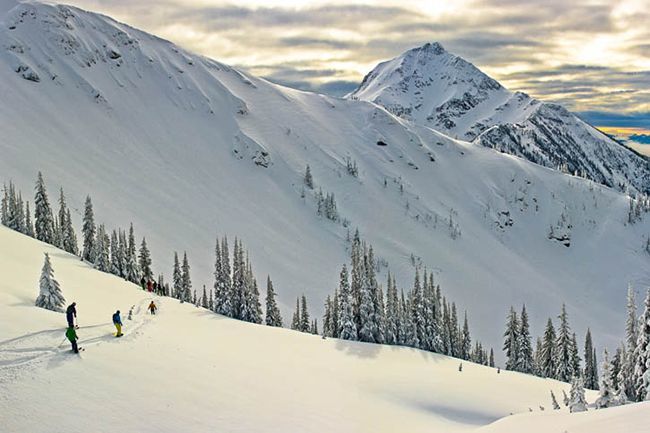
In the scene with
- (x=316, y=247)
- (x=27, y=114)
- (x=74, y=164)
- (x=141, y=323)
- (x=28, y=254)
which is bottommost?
(x=141, y=323)

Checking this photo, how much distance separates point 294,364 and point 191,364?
1185 centimetres

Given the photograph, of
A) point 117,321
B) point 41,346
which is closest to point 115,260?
point 117,321

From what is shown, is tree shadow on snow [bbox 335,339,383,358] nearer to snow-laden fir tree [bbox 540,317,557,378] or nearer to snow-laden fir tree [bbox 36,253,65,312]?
snow-laden fir tree [bbox 36,253,65,312]

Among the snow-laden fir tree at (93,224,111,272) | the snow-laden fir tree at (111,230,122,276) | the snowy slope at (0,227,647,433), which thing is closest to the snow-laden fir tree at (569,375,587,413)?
the snowy slope at (0,227,647,433)

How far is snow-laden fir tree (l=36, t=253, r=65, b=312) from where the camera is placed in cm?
3831

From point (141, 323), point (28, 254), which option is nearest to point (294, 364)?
point (141, 323)

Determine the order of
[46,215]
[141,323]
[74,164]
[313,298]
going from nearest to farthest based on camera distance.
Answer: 1. [141,323]
2. [46,215]
3. [313,298]
4. [74,164]

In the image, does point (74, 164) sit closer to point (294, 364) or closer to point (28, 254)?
point (28, 254)

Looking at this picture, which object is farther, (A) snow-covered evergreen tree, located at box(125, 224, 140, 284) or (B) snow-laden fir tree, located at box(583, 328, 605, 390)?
(A) snow-covered evergreen tree, located at box(125, 224, 140, 284)

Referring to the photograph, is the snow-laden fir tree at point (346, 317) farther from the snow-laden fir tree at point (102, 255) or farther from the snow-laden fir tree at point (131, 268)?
the snow-laden fir tree at point (102, 255)

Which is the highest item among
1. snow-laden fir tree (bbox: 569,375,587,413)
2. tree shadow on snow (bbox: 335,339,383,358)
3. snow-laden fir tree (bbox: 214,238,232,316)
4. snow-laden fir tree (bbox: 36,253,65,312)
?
snow-laden fir tree (bbox: 214,238,232,316)

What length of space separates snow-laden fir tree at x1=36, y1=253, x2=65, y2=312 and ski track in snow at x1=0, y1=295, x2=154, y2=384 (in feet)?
18.0

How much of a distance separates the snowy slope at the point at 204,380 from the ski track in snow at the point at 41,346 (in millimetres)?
77

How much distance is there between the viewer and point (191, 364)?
31938 mm
